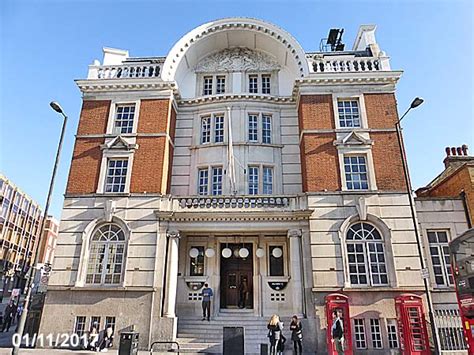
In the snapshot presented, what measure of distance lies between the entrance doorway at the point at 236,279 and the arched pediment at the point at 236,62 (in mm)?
10908

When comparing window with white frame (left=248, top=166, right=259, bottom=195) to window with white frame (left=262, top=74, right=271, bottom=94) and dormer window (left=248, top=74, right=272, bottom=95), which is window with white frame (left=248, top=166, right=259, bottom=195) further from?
window with white frame (left=262, top=74, right=271, bottom=94)

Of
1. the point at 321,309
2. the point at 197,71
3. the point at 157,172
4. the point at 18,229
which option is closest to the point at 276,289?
the point at 321,309

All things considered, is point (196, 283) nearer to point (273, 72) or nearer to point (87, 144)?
point (87, 144)

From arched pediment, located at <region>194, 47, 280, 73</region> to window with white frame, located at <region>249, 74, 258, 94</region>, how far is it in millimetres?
479

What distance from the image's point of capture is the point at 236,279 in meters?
17.3

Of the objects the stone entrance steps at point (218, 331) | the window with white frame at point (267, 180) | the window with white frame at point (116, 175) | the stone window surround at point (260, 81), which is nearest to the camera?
the stone entrance steps at point (218, 331)

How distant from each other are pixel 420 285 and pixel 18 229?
2430 inches

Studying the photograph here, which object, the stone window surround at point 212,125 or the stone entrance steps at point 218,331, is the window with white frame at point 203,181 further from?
the stone entrance steps at point 218,331

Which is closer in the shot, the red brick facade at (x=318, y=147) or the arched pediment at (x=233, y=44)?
the red brick facade at (x=318, y=147)

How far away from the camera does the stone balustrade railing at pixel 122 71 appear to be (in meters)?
19.1

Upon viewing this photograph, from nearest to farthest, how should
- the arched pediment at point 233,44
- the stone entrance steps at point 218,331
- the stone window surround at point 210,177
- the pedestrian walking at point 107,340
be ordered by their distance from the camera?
1. the stone entrance steps at point 218,331
2. the pedestrian walking at point 107,340
3. the stone window surround at point 210,177
4. the arched pediment at point 233,44

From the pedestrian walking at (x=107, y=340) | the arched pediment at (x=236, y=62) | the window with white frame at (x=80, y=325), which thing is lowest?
the pedestrian walking at (x=107, y=340)

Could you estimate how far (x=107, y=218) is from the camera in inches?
636

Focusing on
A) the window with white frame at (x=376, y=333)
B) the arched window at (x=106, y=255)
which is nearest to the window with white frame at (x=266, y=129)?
the arched window at (x=106, y=255)
